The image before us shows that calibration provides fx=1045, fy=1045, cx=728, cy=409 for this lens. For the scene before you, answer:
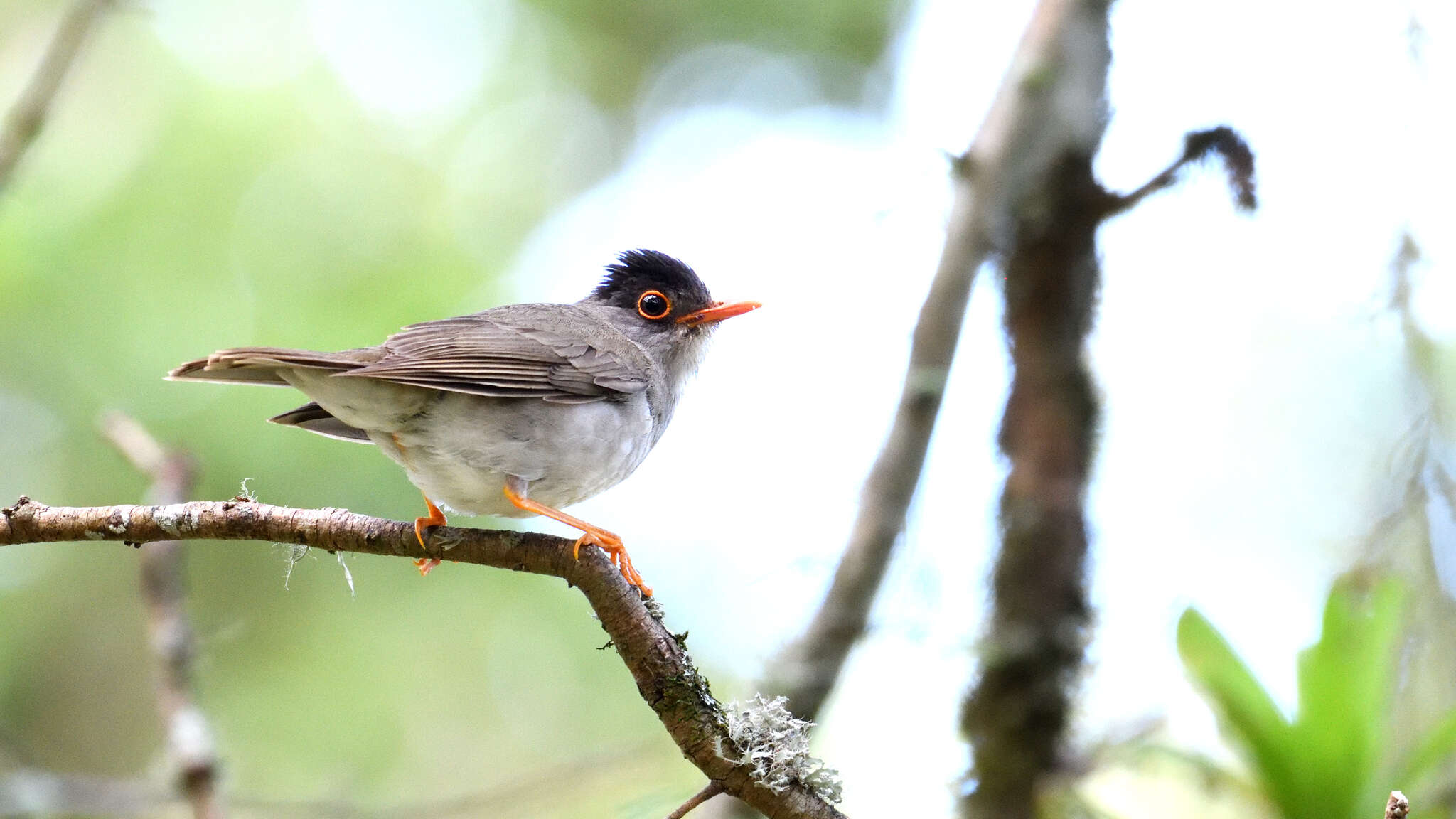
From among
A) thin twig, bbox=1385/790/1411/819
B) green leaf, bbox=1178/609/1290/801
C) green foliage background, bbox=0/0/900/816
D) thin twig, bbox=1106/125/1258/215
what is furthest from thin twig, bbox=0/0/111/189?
thin twig, bbox=1385/790/1411/819

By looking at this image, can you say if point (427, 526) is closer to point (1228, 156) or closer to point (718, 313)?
point (718, 313)

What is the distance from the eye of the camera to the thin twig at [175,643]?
139 inches

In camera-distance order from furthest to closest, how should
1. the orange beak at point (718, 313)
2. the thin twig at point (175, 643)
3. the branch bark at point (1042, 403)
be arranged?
the orange beak at point (718, 313)
the thin twig at point (175, 643)
the branch bark at point (1042, 403)

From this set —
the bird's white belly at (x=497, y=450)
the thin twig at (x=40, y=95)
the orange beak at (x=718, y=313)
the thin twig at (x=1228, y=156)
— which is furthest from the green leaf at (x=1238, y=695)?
the thin twig at (x=40, y=95)

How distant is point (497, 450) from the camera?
2938mm

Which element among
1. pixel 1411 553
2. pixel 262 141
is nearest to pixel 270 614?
pixel 262 141

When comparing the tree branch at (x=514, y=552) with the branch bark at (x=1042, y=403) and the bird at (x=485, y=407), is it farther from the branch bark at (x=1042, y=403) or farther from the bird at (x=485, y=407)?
the branch bark at (x=1042, y=403)

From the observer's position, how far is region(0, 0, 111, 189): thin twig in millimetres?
3426

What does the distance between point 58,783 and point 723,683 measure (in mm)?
2904

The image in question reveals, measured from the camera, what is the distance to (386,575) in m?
5.79

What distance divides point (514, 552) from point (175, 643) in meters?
2.06

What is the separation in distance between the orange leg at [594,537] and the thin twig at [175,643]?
1.38 meters

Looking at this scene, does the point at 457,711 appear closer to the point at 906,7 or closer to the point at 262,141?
the point at 262,141

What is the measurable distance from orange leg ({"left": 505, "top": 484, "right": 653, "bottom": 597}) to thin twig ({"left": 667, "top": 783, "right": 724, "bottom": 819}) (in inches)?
19.2
